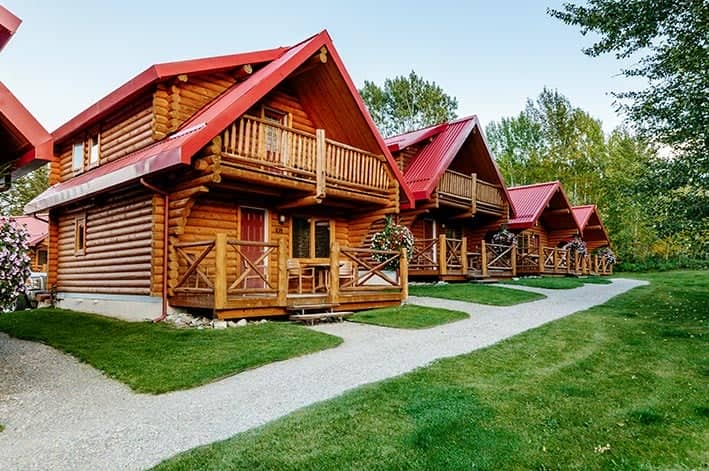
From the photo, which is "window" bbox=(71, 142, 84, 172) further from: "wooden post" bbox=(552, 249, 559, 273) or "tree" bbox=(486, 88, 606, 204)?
"tree" bbox=(486, 88, 606, 204)

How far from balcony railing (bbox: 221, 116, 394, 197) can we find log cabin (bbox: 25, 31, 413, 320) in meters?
0.03

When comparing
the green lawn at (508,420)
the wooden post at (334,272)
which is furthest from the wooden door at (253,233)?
the green lawn at (508,420)

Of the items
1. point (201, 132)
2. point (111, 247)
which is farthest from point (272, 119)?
point (111, 247)

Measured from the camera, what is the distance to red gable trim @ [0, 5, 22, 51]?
17.8 ft

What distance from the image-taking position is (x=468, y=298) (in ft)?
45.2

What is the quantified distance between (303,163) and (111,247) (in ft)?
17.0

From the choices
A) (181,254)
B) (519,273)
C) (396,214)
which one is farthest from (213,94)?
(519,273)

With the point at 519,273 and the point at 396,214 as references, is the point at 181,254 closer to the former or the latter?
the point at 396,214

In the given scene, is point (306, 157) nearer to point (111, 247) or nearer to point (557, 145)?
point (111, 247)

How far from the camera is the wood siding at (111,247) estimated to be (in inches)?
419

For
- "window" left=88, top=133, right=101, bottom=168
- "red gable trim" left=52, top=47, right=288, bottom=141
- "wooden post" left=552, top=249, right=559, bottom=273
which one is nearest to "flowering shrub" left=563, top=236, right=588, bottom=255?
"wooden post" left=552, top=249, right=559, bottom=273

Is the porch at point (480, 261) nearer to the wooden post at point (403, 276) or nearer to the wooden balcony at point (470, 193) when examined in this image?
the wooden balcony at point (470, 193)

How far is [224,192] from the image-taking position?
37.9 feet

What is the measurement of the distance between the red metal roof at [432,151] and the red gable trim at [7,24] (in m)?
12.1
